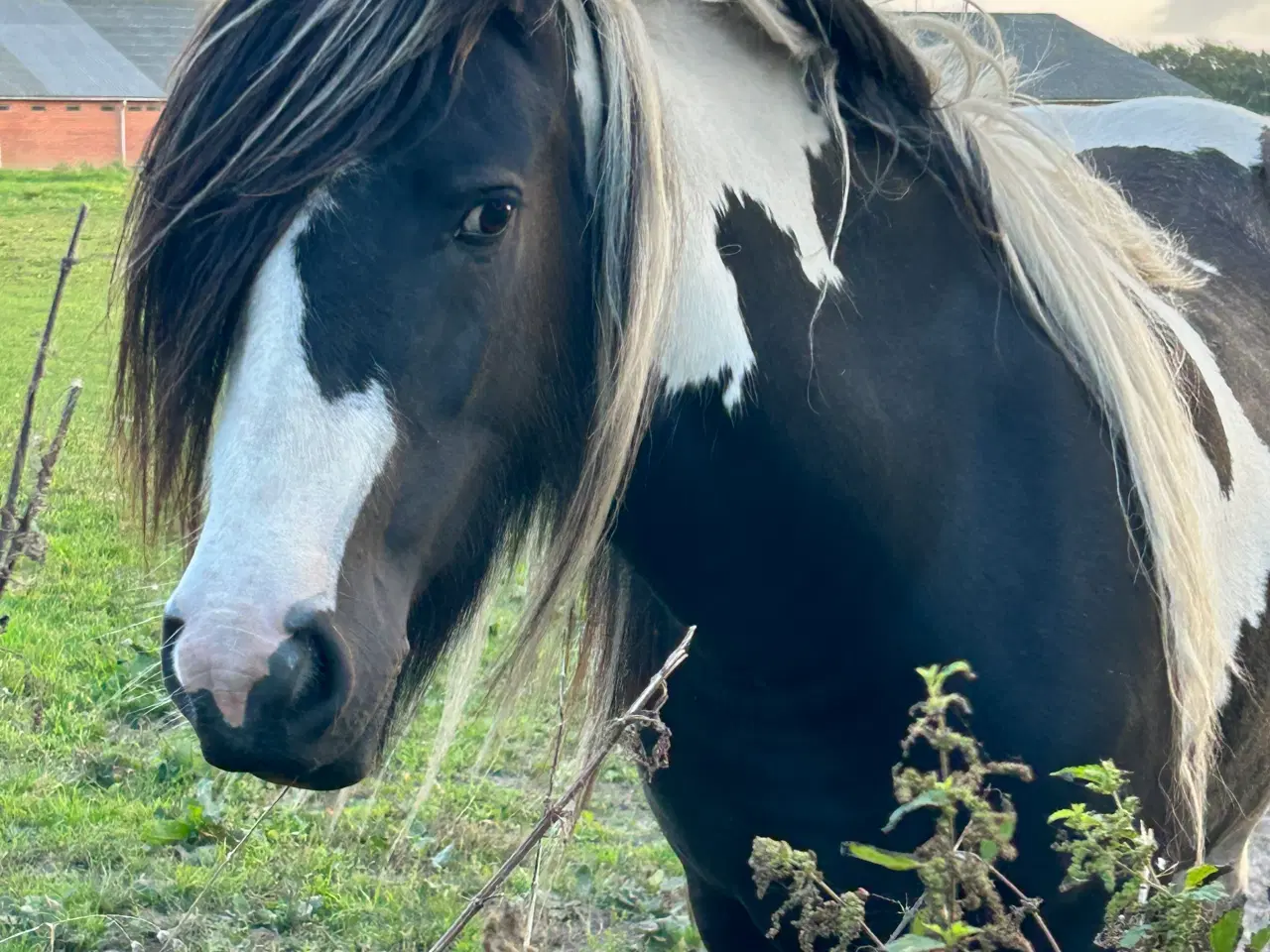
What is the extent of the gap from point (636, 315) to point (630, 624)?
760 millimetres

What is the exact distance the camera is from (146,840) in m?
3.57

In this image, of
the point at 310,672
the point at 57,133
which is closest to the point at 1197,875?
the point at 310,672

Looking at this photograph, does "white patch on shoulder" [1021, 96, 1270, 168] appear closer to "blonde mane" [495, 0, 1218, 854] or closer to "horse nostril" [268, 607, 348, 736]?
"blonde mane" [495, 0, 1218, 854]

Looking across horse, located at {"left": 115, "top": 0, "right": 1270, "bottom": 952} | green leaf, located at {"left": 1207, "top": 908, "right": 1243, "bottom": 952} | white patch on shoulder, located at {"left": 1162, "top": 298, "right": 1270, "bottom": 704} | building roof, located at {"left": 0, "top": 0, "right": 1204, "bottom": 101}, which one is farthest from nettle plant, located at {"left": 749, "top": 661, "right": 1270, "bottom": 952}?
building roof, located at {"left": 0, "top": 0, "right": 1204, "bottom": 101}

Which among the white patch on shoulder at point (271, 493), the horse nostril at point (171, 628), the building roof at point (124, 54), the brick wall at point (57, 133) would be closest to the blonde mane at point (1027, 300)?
the white patch on shoulder at point (271, 493)

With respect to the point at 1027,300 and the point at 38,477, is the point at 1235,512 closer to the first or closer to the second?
the point at 1027,300

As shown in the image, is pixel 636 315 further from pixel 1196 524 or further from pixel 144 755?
pixel 144 755

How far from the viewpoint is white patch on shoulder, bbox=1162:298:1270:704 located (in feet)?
6.70

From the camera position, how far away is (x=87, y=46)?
1334 inches

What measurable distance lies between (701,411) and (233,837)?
2534 millimetres

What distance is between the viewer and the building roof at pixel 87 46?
30.8 m

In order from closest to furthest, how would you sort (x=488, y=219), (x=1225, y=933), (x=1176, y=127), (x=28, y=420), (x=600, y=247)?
(x=1225, y=933) < (x=488, y=219) < (x=600, y=247) < (x=28, y=420) < (x=1176, y=127)

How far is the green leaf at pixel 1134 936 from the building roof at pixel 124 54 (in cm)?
3158


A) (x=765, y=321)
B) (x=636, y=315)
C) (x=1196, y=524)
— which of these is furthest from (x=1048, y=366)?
(x=636, y=315)
